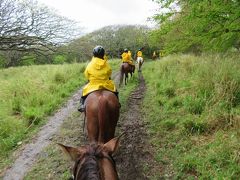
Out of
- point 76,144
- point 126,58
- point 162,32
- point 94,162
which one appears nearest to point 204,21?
point 162,32

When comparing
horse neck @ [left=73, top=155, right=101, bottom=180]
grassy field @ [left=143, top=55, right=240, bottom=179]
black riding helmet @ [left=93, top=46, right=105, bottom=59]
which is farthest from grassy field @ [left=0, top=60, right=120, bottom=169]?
horse neck @ [left=73, top=155, right=101, bottom=180]

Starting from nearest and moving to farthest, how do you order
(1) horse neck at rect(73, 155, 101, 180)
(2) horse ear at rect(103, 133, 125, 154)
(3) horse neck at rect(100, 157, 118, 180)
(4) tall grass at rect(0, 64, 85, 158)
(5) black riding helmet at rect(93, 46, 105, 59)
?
(1) horse neck at rect(73, 155, 101, 180) < (3) horse neck at rect(100, 157, 118, 180) < (2) horse ear at rect(103, 133, 125, 154) < (5) black riding helmet at rect(93, 46, 105, 59) < (4) tall grass at rect(0, 64, 85, 158)

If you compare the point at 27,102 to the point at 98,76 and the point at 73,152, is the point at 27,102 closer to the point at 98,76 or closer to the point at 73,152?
the point at 98,76

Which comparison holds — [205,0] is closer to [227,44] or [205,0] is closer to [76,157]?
[227,44]

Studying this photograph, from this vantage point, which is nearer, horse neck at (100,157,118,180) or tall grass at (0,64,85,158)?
horse neck at (100,157,118,180)

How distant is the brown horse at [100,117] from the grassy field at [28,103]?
7.42 ft

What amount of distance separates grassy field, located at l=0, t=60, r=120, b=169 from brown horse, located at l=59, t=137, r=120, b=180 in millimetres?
4191

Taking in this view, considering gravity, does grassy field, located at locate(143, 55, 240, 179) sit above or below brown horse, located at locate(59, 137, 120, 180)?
below

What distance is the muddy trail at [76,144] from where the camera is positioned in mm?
5652

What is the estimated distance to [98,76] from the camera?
6.10 meters

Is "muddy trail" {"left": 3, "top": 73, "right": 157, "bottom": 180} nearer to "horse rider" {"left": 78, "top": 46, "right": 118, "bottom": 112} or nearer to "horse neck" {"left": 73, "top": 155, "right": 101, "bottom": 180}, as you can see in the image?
"horse rider" {"left": 78, "top": 46, "right": 118, "bottom": 112}

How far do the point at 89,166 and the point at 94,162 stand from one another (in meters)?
0.06

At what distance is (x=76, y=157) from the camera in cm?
253

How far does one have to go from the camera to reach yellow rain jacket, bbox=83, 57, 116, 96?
19.5ft
